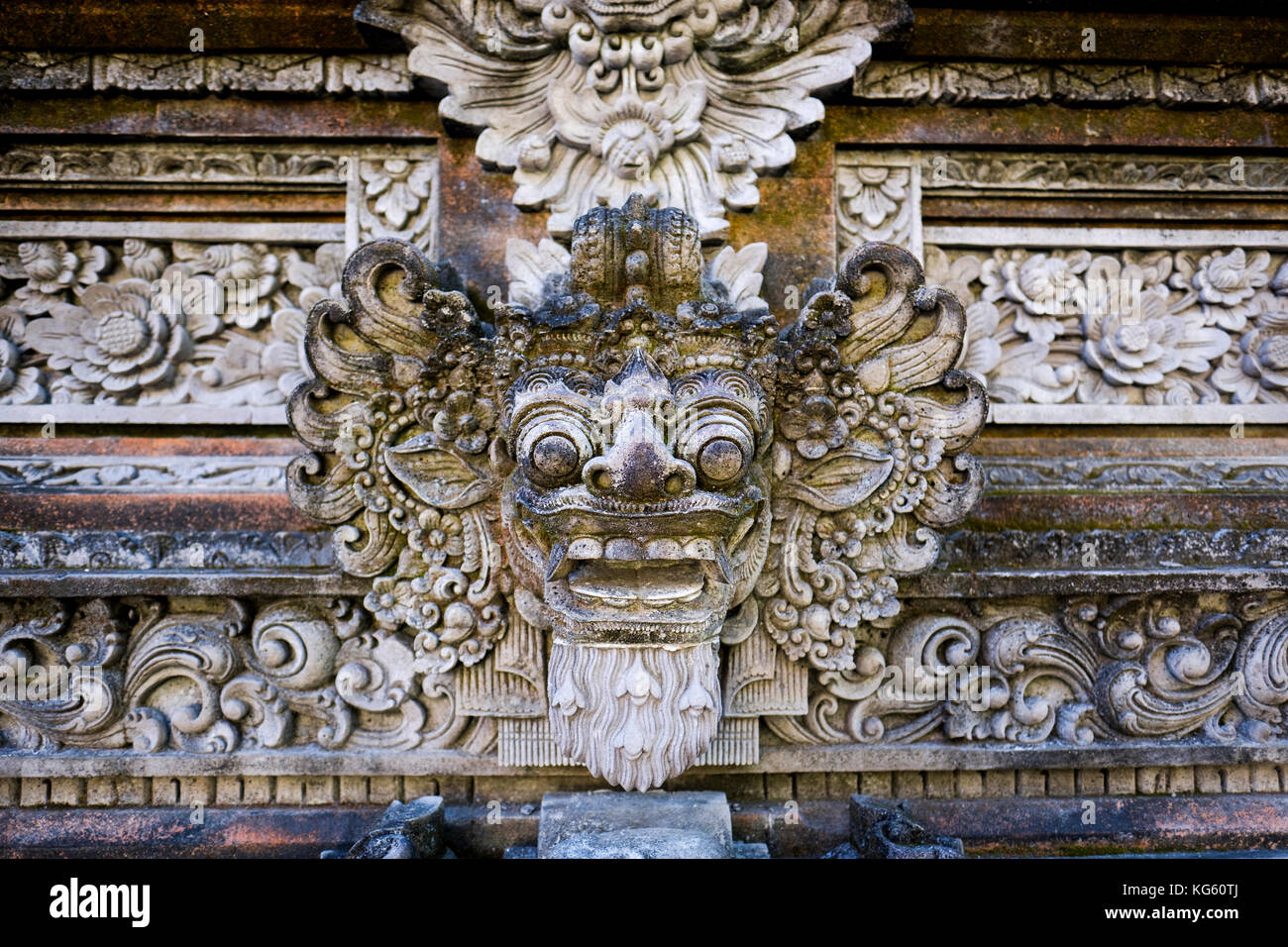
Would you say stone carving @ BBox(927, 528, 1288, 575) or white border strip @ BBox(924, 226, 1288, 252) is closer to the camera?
stone carving @ BBox(927, 528, 1288, 575)

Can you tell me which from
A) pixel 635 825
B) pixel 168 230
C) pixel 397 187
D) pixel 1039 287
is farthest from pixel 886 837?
pixel 168 230

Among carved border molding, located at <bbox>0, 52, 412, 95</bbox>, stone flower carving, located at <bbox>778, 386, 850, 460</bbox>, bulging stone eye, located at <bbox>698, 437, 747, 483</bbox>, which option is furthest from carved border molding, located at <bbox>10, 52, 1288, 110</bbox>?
bulging stone eye, located at <bbox>698, 437, 747, 483</bbox>

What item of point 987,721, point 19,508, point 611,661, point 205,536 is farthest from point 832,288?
point 19,508

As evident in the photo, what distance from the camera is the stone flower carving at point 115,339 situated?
291 centimetres

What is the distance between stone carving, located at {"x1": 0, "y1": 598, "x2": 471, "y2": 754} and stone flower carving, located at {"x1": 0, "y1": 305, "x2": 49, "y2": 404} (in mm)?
889

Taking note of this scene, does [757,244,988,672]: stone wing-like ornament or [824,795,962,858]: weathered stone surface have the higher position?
[757,244,988,672]: stone wing-like ornament

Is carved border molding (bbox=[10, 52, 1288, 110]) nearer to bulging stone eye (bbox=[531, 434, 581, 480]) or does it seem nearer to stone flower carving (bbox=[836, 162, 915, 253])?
stone flower carving (bbox=[836, 162, 915, 253])

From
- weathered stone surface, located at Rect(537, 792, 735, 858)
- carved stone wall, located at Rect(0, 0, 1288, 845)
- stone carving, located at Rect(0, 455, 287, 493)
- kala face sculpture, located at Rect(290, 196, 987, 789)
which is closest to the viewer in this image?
kala face sculpture, located at Rect(290, 196, 987, 789)

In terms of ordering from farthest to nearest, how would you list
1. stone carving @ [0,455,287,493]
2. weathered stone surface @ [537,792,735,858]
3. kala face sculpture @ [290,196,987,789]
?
stone carving @ [0,455,287,493] → weathered stone surface @ [537,792,735,858] → kala face sculpture @ [290,196,987,789]

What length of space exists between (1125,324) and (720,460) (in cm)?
199

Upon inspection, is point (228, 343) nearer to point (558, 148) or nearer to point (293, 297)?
point (293, 297)

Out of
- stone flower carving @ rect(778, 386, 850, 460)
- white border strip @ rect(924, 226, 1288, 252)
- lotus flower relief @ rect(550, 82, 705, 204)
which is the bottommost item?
stone flower carving @ rect(778, 386, 850, 460)

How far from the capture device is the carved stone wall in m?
2.49

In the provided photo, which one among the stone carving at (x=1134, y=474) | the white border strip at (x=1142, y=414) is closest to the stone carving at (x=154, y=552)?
the stone carving at (x=1134, y=474)
